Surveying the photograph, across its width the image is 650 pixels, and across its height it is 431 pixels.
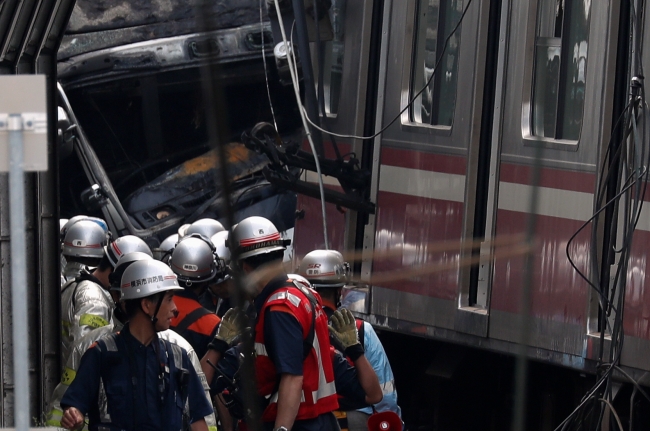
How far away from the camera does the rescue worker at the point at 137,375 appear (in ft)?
16.3

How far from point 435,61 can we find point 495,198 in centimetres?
124

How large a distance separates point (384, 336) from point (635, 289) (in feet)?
9.74

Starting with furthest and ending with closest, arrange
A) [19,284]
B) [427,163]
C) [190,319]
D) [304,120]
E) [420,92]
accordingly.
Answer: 1. [304,120]
2. [427,163]
3. [420,92]
4. [190,319]
5. [19,284]

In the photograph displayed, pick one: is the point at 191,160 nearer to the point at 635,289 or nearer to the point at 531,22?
the point at 531,22

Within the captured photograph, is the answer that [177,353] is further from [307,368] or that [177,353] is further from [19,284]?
[19,284]

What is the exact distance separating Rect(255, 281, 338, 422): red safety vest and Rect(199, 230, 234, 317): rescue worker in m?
1.42

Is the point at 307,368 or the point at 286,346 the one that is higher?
the point at 286,346

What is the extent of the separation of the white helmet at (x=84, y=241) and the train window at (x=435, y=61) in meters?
2.43

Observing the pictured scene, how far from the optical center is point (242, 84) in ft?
55.3

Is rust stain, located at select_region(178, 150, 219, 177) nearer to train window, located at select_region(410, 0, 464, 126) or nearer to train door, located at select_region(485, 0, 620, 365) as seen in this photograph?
train window, located at select_region(410, 0, 464, 126)

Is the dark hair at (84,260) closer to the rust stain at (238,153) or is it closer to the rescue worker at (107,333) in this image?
the rescue worker at (107,333)

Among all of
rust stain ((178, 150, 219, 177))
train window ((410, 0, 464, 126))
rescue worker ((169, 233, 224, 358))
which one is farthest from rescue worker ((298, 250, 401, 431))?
rust stain ((178, 150, 219, 177))

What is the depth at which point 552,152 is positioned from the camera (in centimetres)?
762

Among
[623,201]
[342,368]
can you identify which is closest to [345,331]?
[342,368]
